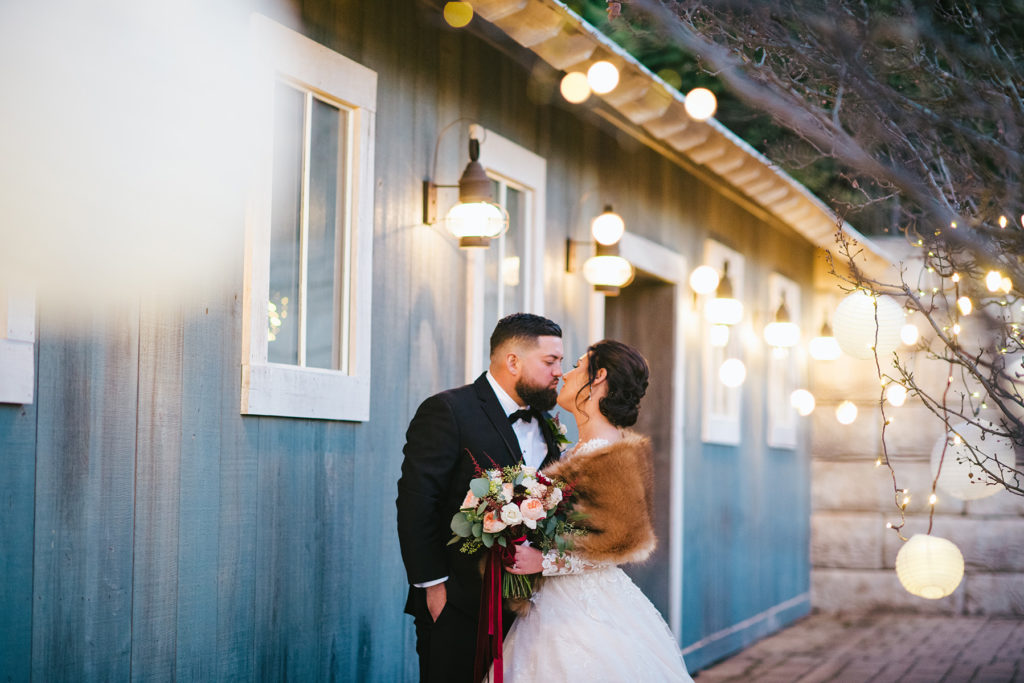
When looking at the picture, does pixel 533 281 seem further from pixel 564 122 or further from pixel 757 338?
pixel 757 338

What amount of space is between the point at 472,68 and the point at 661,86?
1.33 metres

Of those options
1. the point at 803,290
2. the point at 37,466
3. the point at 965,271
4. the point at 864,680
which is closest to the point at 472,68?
the point at 965,271

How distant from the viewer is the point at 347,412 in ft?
16.3

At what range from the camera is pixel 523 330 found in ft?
14.7

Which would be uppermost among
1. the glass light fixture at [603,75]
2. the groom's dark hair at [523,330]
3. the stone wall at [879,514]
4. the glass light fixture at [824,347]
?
the glass light fixture at [603,75]

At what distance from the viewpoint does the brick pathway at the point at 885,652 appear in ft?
29.3

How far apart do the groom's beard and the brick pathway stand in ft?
16.3

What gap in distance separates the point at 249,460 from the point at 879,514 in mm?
9807

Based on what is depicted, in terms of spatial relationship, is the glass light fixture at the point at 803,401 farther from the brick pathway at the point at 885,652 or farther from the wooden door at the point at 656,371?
the wooden door at the point at 656,371

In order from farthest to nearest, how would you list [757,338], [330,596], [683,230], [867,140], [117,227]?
1. [757,338]
2. [683,230]
3. [867,140]
4. [330,596]
5. [117,227]

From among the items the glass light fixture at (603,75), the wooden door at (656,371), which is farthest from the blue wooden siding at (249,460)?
the wooden door at (656,371)

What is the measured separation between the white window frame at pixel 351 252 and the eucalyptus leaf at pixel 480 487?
94 centimetres

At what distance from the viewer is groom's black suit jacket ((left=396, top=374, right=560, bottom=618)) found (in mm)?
4082

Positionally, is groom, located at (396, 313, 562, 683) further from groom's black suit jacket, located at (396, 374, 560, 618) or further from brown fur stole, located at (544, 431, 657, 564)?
brown fur stole, located at (544, 431, 657, 564)
